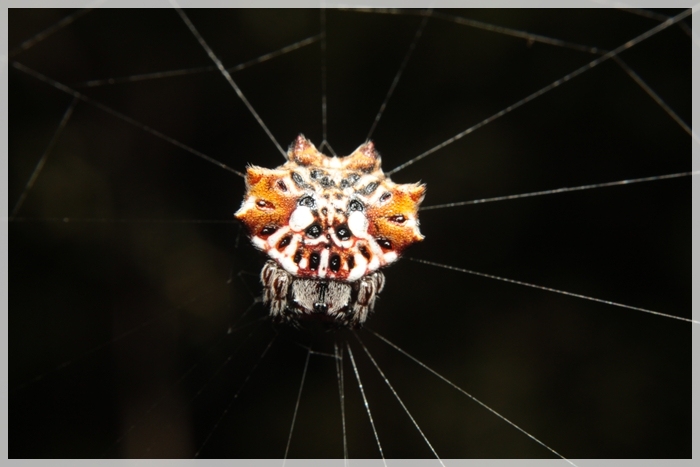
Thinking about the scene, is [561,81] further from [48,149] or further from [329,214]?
[48,149]

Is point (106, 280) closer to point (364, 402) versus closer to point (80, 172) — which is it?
point (80, 172)

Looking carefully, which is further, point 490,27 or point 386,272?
point 386,272

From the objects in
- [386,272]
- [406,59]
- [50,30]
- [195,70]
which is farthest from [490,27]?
[50,30]

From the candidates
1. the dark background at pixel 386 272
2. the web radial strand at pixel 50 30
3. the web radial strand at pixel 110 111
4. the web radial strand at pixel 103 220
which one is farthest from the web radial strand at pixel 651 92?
the web radial strand at pixel 50 30

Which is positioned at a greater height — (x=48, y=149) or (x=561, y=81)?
(x=561, y=81)

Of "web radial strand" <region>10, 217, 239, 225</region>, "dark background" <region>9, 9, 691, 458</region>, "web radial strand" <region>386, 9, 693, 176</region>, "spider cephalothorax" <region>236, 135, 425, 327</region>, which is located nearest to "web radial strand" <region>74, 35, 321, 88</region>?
"dark background" <region>9, 9, 691, 458</region>

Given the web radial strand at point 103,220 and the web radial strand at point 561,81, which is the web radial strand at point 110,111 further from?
the web radial strand at point 561,81
